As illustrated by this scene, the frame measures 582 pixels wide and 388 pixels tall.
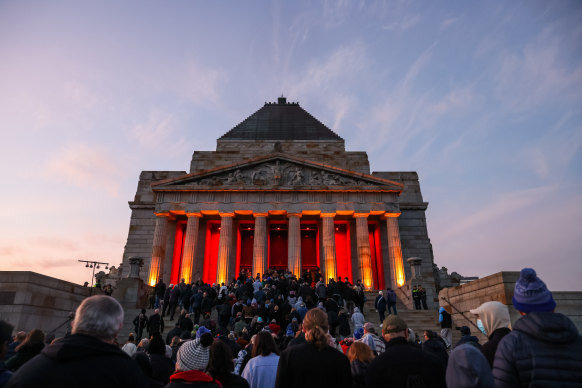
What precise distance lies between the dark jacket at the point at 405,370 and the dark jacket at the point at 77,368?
7.20 ft

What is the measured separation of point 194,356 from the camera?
13.2 ft

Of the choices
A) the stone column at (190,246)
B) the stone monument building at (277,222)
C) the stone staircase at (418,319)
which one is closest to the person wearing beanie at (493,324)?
the stone staircase at (418,319)

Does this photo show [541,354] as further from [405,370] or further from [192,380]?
[192,380]

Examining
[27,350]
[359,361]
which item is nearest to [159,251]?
[27,350]

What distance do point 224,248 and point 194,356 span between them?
25377mm

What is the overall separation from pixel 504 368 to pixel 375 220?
30098 millimetres

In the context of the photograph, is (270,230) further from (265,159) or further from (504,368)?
(504,368)

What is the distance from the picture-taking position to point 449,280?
3556cm

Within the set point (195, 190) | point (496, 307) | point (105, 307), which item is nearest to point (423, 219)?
point (195, 190)

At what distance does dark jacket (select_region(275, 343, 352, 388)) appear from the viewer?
3.83 metres

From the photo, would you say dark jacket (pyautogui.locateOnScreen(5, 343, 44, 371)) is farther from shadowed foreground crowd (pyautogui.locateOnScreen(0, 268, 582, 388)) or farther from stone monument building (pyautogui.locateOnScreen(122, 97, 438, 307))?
stone monument building (pyautogui.locateOnScreen(122, 97, 438, 307))

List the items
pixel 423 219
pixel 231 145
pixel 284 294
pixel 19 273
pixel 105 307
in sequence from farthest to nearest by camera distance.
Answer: pixel 231 145
pixel 423 219
pixel 284 294
pixel 19 273
pixel 105 307

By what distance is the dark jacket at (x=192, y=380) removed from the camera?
3.62m

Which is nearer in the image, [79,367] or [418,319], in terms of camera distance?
[79,367]
